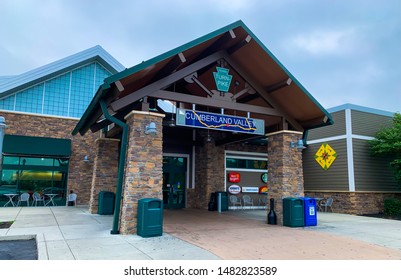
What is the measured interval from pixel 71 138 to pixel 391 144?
1619cm

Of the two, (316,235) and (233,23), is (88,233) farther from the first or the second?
(233,23)

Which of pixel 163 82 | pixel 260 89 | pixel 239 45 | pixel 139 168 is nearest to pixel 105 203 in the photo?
pixel 139 168

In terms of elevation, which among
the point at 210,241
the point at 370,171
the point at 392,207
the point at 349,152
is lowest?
the point at 210,241

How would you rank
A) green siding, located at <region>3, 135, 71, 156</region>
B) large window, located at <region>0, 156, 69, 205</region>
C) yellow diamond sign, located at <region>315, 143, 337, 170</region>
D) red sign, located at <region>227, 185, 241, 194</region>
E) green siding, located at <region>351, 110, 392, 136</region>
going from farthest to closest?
yellow diamond sign, located at <region>315, 143, 337, 170</region> → red sign, located at <region>227, 185, 241, 194</region> → green siding, located at <region>351, 110, 392, 136</region> → large window, located at <region>0, 156, 69, 205</region> → green siding, located at <region>3, 135, 71, 156</region>

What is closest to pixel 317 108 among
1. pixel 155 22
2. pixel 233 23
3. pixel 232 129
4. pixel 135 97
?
pixel 232 129

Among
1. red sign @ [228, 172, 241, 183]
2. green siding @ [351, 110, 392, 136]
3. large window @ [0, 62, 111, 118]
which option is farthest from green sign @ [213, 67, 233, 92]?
large window @ [0, 62, 111, 118]

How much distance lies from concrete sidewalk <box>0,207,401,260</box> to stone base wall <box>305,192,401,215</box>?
15.2 ft

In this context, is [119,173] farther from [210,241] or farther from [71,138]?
[71,138]

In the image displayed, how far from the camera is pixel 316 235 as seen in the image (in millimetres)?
8789

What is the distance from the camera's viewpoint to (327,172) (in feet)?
55.8

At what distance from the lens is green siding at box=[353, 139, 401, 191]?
51.8ft

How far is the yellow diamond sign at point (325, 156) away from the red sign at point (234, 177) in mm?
4790

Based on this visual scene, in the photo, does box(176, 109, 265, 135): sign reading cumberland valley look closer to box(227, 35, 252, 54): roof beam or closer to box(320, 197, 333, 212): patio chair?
box(227, 35, 252, 54): roof beam

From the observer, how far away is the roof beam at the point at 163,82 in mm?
8641
